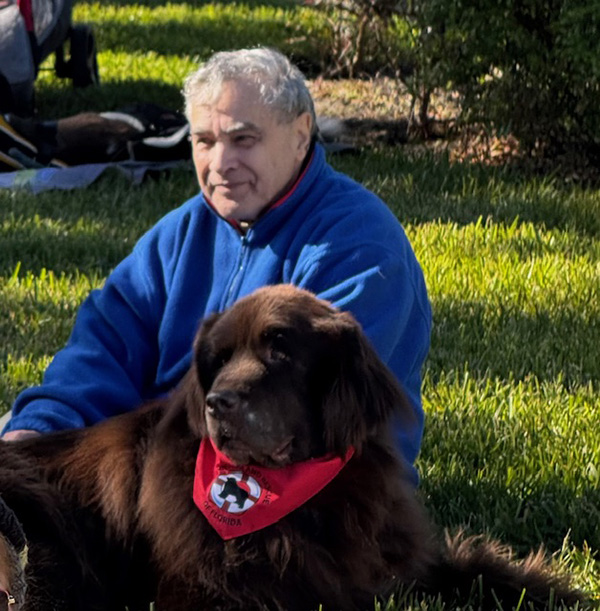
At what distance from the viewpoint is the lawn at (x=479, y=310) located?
3934 mm

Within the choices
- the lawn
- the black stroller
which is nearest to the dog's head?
the lawn

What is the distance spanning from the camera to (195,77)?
3.65 meters

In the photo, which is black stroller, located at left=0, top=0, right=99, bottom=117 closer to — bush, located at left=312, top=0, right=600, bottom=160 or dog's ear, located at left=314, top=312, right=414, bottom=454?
bush, located at left=312, top=0, right=600, bottom=160

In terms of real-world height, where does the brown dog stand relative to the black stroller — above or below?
above

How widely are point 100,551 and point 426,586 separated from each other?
0.83m

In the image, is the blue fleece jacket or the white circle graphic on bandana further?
the blue fleece jacket

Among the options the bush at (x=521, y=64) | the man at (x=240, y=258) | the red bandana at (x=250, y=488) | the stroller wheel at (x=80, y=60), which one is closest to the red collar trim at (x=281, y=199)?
the man at (x=240, y=258)

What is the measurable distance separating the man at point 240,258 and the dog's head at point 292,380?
557 mm

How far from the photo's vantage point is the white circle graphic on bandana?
9.30 feet

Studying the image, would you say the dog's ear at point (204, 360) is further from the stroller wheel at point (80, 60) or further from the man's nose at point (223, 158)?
the stroller wheel at point (80, 60)

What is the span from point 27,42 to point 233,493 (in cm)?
678

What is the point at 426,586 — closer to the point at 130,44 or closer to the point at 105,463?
the point at 105,463

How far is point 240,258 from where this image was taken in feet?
11.9

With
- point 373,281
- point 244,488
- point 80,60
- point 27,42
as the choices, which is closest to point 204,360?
point 244,488
